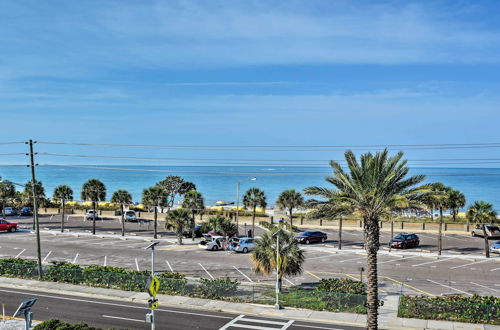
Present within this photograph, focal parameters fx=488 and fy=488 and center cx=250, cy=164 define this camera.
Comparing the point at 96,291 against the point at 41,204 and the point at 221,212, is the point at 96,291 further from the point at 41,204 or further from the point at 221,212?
the point at 41,204

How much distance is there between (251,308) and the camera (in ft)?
99.3

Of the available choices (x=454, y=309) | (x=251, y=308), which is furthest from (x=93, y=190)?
(x=454, y=309)

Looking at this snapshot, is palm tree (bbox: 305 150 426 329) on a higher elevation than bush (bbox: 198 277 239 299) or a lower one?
higher

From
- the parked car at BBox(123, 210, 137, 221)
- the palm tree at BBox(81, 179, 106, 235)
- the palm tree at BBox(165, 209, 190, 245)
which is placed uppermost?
the palm tree at BBox(81, 179, 106, 235)

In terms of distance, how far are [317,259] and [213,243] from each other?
11.7 m

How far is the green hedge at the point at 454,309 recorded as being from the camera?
26969 mm

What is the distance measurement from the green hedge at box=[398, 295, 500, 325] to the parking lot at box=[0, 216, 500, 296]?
20.7 feet

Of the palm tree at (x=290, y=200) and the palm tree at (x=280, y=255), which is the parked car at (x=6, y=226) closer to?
the palm tree at (x=290, y=200)

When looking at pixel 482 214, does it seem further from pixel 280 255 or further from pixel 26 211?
pixel 26 211

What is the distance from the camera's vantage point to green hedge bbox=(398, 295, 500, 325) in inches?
1062

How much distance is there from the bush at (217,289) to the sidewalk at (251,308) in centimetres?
62

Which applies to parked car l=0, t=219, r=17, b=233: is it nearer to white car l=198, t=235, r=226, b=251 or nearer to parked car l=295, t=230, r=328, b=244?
white car l=198, t=235, r=226, b=251

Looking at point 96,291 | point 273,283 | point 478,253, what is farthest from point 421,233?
point 96,291

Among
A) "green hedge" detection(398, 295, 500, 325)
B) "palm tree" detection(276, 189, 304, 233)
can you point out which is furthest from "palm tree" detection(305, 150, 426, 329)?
"palm tree" detection(276, 189, 304, 233)
